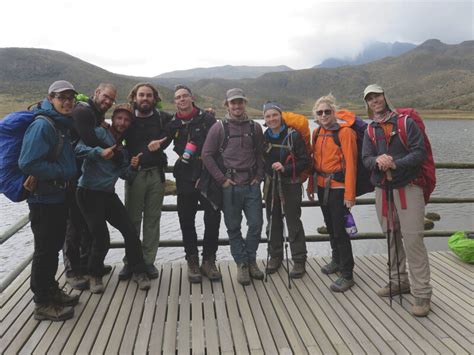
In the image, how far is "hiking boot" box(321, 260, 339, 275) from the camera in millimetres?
5301

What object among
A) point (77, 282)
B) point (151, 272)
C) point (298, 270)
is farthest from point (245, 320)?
point (77, 282)

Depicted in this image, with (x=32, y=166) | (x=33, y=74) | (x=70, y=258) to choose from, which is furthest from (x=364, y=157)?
(x=33, y=74)

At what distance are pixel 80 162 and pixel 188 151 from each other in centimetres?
136

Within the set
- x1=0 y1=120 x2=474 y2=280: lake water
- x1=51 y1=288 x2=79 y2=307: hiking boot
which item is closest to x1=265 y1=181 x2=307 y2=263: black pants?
x1=51 y1=288 x2=79 y2=307: hiking boot

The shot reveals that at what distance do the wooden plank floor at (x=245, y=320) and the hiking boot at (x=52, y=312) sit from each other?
8cm

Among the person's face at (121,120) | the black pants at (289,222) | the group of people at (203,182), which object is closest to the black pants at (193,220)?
the group of people at (203,182)

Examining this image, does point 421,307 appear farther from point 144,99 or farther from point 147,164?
point 144,99

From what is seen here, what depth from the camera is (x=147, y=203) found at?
198 inches

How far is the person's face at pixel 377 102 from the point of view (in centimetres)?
423

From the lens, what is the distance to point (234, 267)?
556 centimetres

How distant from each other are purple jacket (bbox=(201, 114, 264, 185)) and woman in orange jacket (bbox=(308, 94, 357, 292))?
837 mm

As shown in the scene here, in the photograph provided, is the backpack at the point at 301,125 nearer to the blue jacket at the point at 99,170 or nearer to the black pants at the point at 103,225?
the blue jacket at the point at 99,170

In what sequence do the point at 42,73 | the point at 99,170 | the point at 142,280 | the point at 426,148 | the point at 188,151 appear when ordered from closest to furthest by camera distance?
the point at 426,148, the point at 99,170, the point at 188,151, the point at 142,280, the point at 42,73

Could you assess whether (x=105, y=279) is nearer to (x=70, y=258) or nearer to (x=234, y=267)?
(x=70, y=258)
